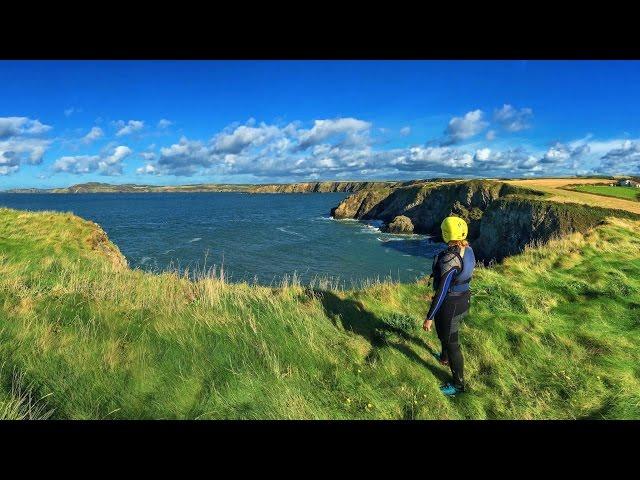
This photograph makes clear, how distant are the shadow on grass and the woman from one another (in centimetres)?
39

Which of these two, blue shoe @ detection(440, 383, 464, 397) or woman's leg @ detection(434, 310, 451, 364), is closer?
blue shoe @ detection(440, 383, 464, 397)

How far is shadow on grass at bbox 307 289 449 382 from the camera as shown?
21.0 ft

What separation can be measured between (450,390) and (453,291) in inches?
55.8

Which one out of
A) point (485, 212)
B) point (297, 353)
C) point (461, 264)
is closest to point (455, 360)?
point (461, 264)

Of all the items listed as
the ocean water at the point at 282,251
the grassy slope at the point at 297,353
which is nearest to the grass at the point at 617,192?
the ocean water at the point at 282,251

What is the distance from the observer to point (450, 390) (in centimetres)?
567

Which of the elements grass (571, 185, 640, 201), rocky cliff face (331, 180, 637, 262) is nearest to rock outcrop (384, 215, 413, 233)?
rocky cliff face (331, 180, 637, 262)

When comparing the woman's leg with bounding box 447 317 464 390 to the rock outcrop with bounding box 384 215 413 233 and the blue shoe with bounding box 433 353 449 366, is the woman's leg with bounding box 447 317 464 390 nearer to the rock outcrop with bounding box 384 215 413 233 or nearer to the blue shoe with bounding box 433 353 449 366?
Result: the blue shoe with bounding box 433 353 449 366

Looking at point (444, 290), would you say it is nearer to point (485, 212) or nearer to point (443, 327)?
point (443, 327)

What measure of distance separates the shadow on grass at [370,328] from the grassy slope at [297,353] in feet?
0.11

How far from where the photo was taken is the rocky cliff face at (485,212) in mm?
42531
